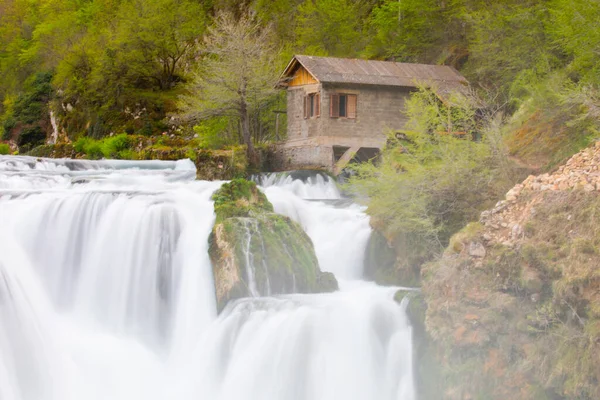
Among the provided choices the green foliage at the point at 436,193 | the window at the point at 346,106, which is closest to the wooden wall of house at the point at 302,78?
the window at the point at 346,106

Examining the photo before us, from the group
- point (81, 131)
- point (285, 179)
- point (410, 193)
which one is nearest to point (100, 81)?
point (81, 131)

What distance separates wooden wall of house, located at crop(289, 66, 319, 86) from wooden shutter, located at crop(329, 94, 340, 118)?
40.9 inches

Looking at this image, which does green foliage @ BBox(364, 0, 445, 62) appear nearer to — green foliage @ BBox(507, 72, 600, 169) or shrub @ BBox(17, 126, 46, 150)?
green foliage @ BBox(507, 72, 600, 169)

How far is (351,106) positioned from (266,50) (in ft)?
17.1

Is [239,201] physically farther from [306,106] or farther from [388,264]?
[306,106]

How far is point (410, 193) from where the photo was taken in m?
17.0

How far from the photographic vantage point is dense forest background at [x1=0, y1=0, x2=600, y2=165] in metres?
A: 27.7

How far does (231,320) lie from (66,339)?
3.30 m

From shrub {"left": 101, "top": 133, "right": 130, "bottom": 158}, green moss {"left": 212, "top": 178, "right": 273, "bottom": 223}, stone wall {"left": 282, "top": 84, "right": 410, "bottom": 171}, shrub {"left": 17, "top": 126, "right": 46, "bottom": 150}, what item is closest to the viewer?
green moss {"left": 212, "top": 178, "right": 273, "bottom": 223}

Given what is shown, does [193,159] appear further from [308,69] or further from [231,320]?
[231,320]

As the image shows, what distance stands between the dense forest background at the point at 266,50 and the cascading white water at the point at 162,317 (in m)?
7.54

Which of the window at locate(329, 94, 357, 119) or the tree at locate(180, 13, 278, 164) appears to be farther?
the tree at locate(180, 13, 278, 164)

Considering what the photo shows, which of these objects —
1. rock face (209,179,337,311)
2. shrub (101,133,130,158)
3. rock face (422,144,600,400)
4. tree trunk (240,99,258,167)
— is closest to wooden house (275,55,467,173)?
tree trunk (240,99,258,167)

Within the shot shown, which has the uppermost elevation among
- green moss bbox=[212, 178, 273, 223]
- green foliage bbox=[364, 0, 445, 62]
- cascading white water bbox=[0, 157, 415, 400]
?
green foliage bbox=[364, 0, 445, 62]
